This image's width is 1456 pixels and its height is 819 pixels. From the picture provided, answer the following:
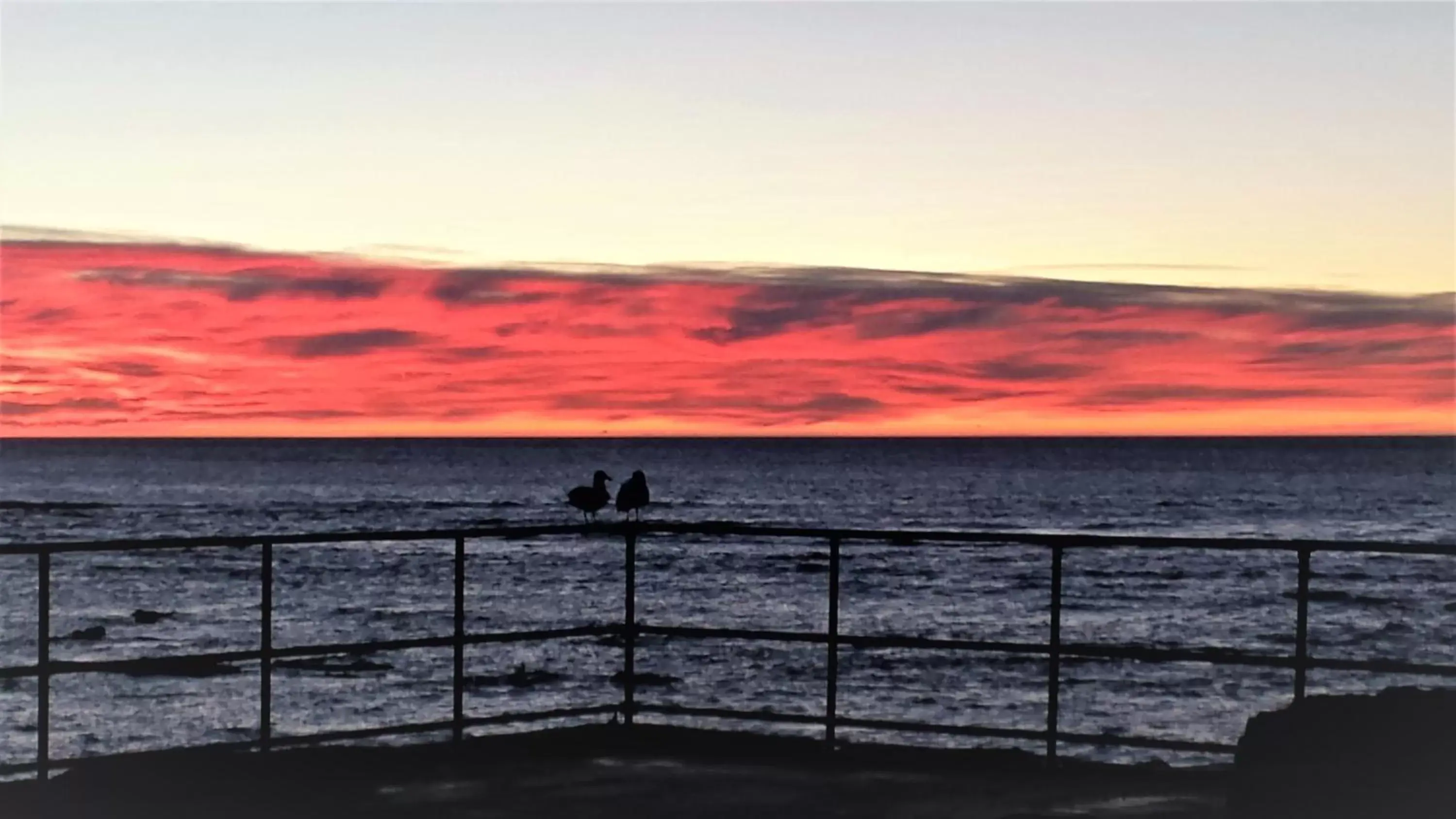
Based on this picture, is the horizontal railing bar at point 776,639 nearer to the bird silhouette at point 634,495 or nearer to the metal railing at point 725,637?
the metal railing at point 725,637

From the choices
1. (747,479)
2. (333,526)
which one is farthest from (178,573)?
(747,479)

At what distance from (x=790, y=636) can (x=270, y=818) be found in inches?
100

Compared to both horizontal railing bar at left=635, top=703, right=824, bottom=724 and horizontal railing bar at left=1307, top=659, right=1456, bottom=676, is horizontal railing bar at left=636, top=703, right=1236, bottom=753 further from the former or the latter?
horizontal railing bar at left=1307, top=659, right=1456, bottom=676

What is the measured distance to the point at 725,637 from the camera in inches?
325

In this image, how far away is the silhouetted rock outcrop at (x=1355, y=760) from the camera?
552 cm

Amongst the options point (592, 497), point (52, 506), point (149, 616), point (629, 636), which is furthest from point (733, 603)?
point (52, 506)

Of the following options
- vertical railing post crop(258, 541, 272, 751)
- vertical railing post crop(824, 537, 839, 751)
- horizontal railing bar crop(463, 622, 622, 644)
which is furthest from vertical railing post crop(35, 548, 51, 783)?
vertical railing post crop(824, 537, 839, 751)

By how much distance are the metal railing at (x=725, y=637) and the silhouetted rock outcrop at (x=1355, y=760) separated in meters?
0.80

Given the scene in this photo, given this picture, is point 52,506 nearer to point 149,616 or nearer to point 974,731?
point 149,616

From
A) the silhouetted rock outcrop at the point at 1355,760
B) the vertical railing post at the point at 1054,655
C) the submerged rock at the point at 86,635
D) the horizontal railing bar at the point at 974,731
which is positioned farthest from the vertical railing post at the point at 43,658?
the submerged rock at the point at 86,635

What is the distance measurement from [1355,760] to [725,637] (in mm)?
3260

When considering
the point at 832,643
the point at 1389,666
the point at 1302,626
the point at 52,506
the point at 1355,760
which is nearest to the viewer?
the point at 1355,760

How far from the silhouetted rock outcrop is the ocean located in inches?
587

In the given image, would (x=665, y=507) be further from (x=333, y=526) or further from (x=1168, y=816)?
(x=1168, y=816)
